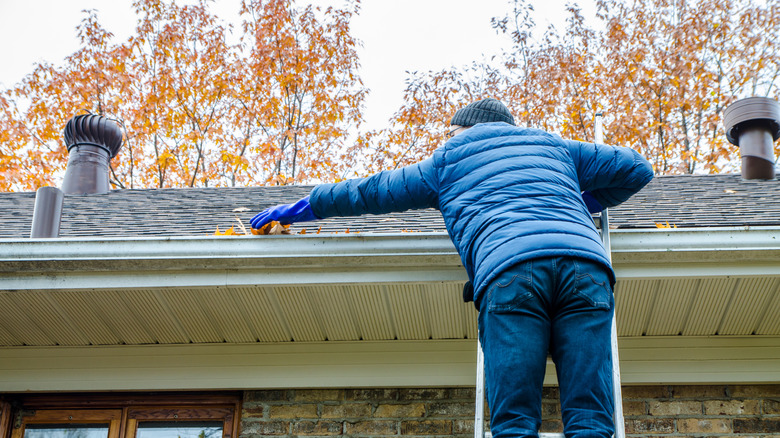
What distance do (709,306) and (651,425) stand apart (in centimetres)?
67

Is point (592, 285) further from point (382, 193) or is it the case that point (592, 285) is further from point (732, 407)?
point (732, 407)

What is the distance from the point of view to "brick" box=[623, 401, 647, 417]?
150 inches

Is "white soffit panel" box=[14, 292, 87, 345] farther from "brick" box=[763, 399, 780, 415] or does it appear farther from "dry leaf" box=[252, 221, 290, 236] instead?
"brick" box=[763, 399, 780, 415]

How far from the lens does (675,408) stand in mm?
3805

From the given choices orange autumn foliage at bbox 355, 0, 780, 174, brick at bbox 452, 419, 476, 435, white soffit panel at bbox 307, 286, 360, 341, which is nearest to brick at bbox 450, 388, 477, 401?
brick at bbox 452, 419, 476, 435

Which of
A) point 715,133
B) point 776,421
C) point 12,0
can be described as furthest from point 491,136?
point 12,0

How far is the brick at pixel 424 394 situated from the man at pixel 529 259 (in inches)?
56.3

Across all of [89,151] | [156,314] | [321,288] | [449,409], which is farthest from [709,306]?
[89,151]

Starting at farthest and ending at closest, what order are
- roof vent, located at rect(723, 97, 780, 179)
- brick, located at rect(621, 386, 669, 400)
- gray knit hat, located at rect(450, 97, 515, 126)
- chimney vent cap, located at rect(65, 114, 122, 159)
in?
1. chimney vent cap, located at rect(65, 114, 122, 159)
2. roof vent, located at rect(723, 97, 780, 179)
3. brick, located at rect(621, 386, 669, 400)
4. gray knit hat, located at rect(450, 97, 515, 126)

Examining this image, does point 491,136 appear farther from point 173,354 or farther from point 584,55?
point 584,55

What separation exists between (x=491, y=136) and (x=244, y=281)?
51.1 inches

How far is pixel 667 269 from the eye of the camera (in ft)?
10.7

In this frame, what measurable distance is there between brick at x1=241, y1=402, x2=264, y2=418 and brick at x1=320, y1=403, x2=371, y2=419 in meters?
0.32

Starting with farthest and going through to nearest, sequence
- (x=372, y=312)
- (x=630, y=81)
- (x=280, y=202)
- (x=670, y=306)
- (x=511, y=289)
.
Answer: (x=630, y=81) < (x=280, y=202) < (x=372, y=312) < (x=670, y=306) < (x=511, y=289)
